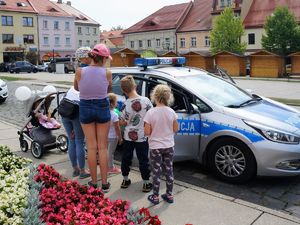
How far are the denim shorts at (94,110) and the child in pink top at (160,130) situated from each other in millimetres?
560

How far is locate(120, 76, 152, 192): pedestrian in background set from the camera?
196 inches

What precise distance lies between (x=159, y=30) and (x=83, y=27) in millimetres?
21421

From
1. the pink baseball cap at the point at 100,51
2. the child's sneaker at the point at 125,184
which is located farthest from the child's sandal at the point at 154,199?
the pink baseball cap at the point at 100,51

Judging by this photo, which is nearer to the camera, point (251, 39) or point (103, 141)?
point (103, 141)

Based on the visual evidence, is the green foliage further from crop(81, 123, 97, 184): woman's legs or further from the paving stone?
crop(81, 123, 97, 184): woman's legs

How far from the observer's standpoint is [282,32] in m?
47.3

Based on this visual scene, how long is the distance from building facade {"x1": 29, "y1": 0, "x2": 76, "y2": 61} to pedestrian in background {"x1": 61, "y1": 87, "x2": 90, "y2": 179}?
6619 centimetres

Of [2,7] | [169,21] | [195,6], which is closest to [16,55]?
[2,7]

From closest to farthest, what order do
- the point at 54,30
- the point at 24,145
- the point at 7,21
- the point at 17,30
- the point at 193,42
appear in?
the point at 24,145 → the point at 193,42 → the point at 7,21 → the point at 17,30 → the point at 54,30

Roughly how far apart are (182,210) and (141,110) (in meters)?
1.35

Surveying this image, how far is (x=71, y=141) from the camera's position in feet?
19.0

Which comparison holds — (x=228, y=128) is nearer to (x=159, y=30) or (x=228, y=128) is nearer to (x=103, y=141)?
(x=103, y=141)

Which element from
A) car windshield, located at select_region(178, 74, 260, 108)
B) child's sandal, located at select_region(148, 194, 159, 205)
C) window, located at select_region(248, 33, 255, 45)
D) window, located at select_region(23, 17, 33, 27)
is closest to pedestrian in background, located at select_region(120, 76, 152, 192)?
child's sandal, located at select_region(148, 194, 159, 205)

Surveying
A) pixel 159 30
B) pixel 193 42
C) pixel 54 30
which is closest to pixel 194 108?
pixel 193 42
